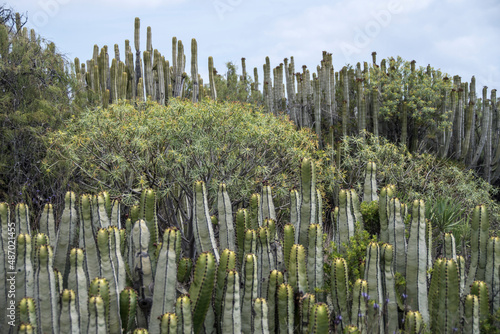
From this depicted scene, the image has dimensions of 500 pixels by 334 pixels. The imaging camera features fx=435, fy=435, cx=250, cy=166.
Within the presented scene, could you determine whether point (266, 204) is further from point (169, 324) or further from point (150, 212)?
point (169, 324)

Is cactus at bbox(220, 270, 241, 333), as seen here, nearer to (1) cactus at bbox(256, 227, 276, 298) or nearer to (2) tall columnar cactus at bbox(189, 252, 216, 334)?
(2) tall columnar cactus at bbox(189, 252, 216, 334)

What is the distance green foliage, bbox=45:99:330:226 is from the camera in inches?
257

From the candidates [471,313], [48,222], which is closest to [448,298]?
[471,313]

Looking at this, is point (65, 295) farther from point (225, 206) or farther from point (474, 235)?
point (474, 235)

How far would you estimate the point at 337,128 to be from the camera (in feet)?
42.5

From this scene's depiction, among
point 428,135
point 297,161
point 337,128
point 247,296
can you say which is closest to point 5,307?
point 247,296

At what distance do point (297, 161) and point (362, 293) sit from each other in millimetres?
4234

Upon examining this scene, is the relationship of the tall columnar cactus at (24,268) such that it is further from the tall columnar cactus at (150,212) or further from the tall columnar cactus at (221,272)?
the tall columnar cactus at (221,272)

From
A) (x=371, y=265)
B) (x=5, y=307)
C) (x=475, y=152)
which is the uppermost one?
(x=475, y=152)

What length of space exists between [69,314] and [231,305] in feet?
3.79

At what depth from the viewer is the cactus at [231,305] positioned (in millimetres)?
3209

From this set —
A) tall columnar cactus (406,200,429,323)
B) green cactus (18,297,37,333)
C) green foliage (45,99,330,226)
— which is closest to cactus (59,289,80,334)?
green cactus (18,297,37,333)

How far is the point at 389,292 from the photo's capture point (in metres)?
3.79

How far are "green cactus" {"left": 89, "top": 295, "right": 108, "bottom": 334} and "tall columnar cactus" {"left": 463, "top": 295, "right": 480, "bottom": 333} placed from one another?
2.82 metres
